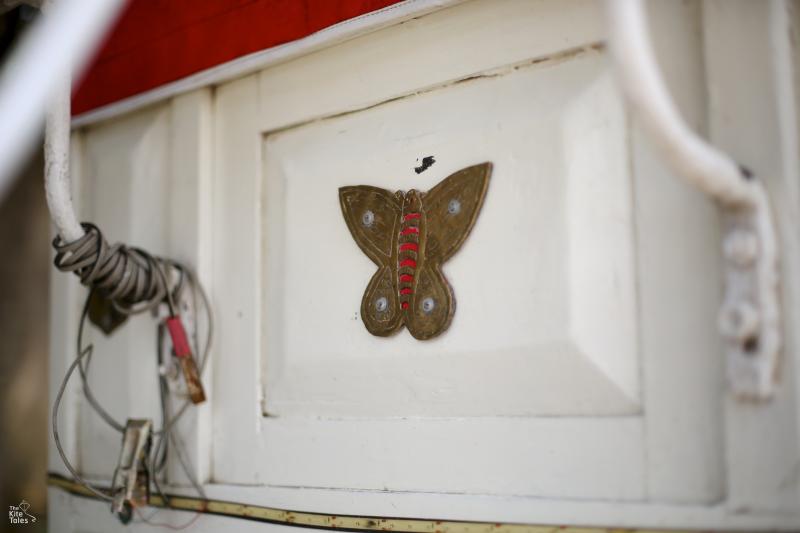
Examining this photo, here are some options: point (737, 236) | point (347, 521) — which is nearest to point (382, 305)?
point (347, 521)

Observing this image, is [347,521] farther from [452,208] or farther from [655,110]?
[655,110]

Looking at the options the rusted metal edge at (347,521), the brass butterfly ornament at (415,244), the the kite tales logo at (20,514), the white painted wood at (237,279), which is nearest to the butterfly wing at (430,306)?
the brass butterfly ornament at (415,244)

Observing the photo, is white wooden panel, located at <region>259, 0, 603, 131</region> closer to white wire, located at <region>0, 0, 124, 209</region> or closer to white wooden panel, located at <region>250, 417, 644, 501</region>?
white wire, located at <region>0, 0, 124, 209</region>

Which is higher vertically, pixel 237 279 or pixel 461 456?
pixel 237 279

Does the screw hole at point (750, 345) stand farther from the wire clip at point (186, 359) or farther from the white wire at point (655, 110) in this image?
the wire clip at point (186, 359)

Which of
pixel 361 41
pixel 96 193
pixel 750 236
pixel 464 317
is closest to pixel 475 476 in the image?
pixel 464 317

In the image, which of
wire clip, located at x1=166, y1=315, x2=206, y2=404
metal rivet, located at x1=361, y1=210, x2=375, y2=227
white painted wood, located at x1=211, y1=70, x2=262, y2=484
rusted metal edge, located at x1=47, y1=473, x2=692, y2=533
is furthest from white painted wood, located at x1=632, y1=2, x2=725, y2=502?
wire clip, located at x1=166, y1=315, x2=206, y2=404
